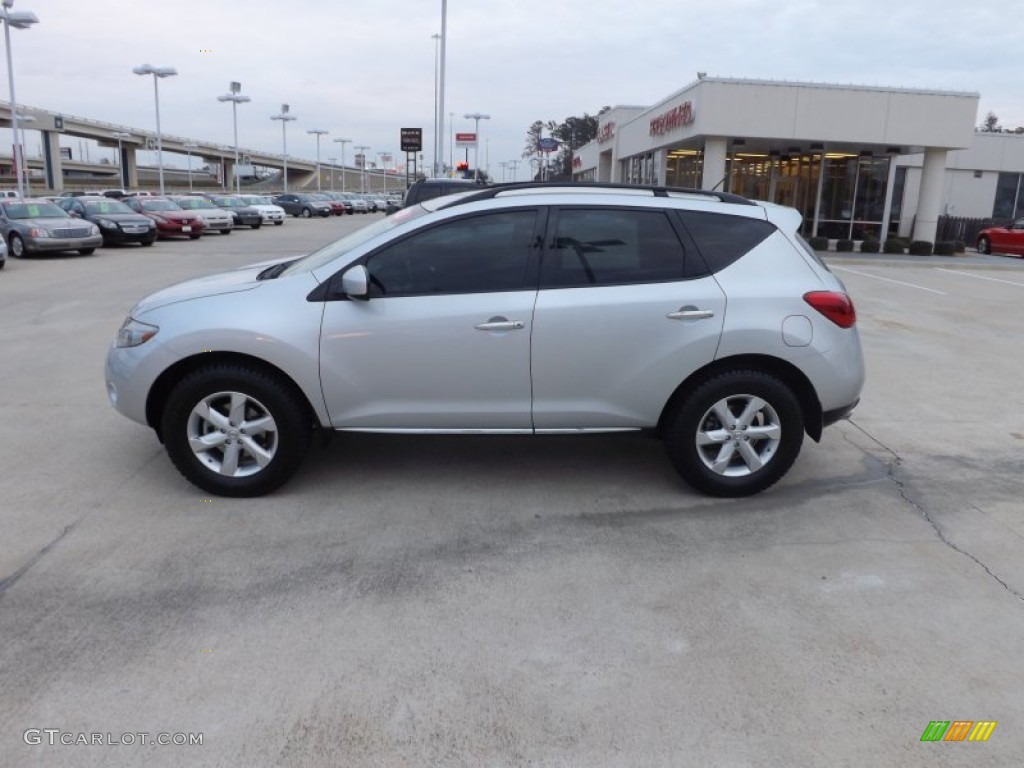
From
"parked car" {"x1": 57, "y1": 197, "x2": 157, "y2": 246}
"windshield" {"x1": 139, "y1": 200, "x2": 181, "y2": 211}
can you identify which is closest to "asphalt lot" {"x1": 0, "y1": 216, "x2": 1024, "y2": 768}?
"parked car" {"x1": 57, "y1": 197, "x2": 157, "y2": 246}

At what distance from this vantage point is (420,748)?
2809 millimetres

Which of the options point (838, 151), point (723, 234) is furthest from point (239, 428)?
point (838, 151)

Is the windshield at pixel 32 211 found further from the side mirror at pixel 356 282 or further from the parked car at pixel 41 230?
the side mirror at pixel 356 282

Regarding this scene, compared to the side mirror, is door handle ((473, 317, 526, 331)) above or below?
below

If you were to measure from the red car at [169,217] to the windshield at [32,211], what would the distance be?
586 centimetres

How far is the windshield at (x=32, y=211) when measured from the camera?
842 inches

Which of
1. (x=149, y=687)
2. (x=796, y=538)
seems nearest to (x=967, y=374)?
(x=796, y=538)

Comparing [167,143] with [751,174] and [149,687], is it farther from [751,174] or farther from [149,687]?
[149,687]

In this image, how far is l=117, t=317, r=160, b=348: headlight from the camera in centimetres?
483

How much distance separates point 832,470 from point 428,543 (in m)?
2.89

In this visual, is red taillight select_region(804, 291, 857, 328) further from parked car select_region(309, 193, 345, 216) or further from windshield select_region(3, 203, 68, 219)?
parked car select_region(309, 193, 345, 216)

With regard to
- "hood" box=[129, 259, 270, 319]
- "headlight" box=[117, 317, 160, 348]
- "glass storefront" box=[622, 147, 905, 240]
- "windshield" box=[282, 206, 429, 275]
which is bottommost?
"headlight" box=[117, 317, 160, 348]

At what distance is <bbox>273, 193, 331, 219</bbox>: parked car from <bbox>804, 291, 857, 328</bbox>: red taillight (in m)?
55.8

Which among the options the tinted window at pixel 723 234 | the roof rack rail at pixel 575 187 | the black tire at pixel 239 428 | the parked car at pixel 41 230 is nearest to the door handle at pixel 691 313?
the tinted window at pixel 723 234
